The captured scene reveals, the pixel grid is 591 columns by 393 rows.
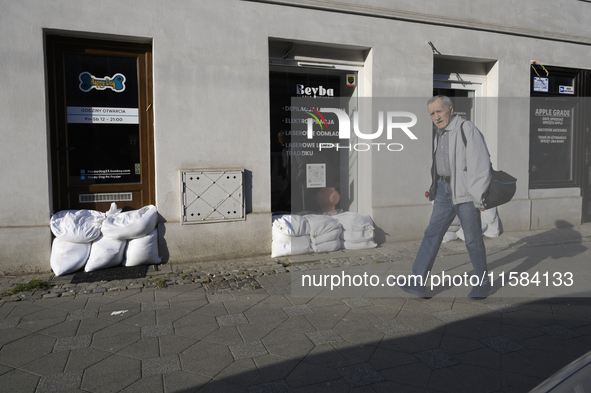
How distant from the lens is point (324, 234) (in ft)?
23.1

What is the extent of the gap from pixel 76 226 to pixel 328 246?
3.54m

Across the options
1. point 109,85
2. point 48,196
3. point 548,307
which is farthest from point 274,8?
point 548,307

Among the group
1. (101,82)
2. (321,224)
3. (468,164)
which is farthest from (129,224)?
(468,164)

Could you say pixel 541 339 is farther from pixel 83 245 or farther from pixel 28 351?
pixel 83 245

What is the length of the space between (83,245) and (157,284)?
51.1 inches

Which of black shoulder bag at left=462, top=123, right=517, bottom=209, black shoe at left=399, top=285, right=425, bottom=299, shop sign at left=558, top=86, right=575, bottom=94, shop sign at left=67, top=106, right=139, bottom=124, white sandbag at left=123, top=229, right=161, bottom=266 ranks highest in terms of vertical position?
→ shop sign at left=558, top=86, right=575, bottom=94

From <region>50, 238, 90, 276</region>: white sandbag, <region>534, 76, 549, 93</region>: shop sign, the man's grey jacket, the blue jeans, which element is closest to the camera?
the man's grey jacket

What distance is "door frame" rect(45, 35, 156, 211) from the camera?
615 centimetres

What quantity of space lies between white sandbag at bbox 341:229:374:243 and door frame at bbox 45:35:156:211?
2.97 metres

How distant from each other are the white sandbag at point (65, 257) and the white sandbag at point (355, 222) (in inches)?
148

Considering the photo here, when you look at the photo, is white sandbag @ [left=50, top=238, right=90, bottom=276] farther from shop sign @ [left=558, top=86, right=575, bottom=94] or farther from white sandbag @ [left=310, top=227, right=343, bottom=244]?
shop sign @ [left=558, top=86, right=575, bottom=94]

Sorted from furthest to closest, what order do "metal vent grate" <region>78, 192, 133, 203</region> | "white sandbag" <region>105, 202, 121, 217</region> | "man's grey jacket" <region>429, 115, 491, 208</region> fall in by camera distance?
"metal vent grate" <region>78, 192, 133, 203</region>, "white sandbag" <region>105, 202, 121, 217</region>, "man's grey jacket" <region>429, 115, 491, 208</region>

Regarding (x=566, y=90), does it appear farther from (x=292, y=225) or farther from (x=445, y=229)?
(x=292, y=225)

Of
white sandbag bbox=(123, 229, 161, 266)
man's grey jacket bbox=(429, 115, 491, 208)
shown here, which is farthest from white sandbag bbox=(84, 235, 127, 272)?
man's grey jacket bbox=(429, 115, 491, 208)
